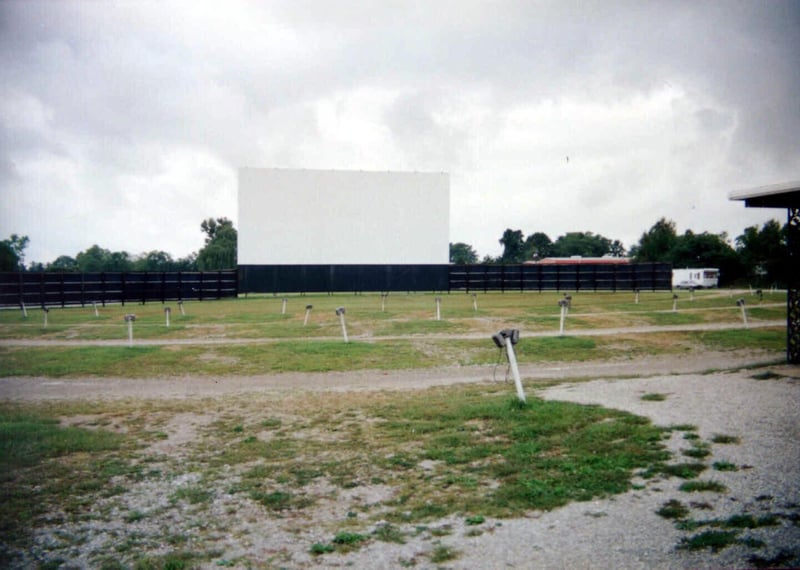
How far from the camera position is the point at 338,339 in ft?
69.8

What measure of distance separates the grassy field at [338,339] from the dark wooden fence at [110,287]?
5076mm

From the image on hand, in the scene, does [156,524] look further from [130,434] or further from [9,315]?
[9,315]

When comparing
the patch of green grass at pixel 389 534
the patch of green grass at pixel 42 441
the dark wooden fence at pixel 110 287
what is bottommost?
the patch of green grass at pixel 42 441

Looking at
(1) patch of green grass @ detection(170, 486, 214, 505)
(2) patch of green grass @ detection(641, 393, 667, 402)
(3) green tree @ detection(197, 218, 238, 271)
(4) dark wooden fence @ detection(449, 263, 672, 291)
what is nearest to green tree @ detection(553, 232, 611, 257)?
(3) green tree @ detection(197, 218, 238, 271)

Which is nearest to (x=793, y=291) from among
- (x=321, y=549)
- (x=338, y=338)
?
(x=321, y=549)

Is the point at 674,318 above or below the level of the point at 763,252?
below

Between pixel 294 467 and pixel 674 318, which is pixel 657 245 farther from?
pixel 294 467

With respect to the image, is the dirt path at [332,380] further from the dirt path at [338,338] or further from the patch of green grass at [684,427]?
the patch of green grass at [684,427]

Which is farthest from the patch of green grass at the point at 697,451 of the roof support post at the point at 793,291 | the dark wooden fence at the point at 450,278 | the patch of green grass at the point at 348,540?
the dark wooden fence at the point at 450,278

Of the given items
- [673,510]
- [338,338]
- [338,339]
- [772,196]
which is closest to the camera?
[673,510]

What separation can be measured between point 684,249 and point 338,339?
256 feet

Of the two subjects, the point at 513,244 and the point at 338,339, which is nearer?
the point at 338,339

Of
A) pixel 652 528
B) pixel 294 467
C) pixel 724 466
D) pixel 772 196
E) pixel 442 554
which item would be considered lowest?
pixel 294 467

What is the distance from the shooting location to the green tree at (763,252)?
50969 mm
